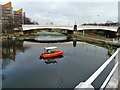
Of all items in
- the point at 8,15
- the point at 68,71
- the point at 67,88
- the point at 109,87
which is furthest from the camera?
the point at 8,15

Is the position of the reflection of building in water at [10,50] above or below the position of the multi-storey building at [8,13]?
below

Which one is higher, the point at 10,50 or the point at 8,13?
the point at 8,13

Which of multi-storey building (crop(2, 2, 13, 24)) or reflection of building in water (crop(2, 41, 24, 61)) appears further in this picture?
multi-storey building (crop(2, 2, 13, 24))

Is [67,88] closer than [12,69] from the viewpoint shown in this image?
Yes

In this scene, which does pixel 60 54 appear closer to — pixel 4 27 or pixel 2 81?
pixel 2 81

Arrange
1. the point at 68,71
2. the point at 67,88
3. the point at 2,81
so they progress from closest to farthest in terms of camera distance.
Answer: the point at 67,88 → the point at 2,81 → the point at 68,71

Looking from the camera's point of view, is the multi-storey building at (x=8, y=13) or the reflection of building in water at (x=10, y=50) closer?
the reflection of building in water at (x=10, y=50)

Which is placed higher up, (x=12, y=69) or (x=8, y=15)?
(x=8, y=15)

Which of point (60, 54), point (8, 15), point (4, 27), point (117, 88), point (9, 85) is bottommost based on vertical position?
point (9, 85)

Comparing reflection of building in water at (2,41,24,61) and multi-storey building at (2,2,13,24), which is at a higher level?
multi-storey building at (2,2,13,24)

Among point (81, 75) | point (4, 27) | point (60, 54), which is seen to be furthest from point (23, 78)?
point (4, 27)

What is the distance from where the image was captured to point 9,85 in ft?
37.9

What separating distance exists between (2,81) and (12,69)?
11.4 feet

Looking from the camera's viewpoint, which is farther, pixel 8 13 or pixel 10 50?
pixel 8 13
